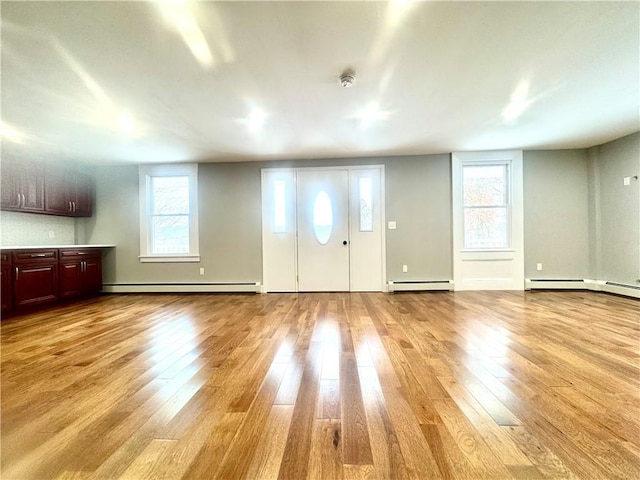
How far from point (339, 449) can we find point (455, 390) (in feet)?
2.73

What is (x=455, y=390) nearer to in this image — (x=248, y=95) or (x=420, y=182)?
(x=248, y=95)

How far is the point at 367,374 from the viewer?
5.66ft

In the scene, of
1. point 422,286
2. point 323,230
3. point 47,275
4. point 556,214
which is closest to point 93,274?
point 47,275

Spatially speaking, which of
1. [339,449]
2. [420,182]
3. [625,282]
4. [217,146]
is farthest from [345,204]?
[625,282]

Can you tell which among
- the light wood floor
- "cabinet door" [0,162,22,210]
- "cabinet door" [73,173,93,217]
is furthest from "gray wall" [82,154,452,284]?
the light wood floor

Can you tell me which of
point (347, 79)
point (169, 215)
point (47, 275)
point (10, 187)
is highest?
point (347, 79)

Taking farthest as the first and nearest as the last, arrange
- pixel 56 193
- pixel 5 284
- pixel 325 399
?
pixel 56 193 < pixel 5 284 < pixel 325 399

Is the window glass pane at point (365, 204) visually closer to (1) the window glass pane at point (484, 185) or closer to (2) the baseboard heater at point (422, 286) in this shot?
(2) the baseboard heater at point (422, 286)

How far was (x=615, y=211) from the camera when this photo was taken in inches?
158

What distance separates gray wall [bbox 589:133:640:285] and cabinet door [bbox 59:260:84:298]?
27.8 ft

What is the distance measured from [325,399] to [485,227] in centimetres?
437

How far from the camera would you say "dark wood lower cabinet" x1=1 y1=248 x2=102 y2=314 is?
3.32 m

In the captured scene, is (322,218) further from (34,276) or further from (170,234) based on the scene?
(34,276)

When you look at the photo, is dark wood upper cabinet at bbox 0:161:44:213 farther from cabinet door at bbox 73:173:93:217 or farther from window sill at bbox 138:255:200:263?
window sill at bbox 138:255:200:263
